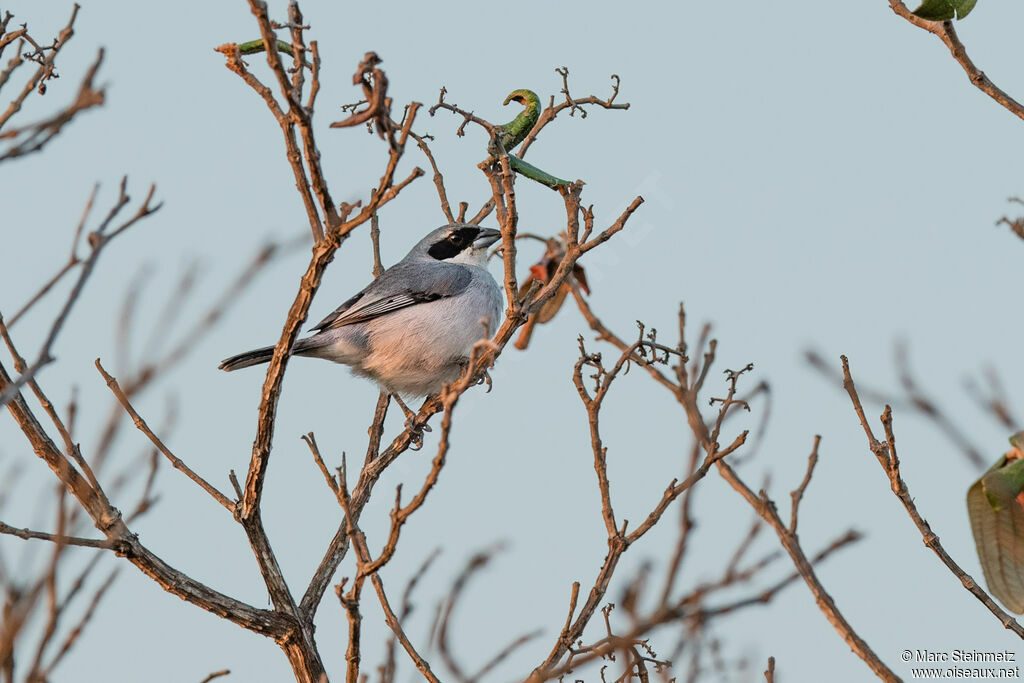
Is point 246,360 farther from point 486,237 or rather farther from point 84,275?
point 84,275

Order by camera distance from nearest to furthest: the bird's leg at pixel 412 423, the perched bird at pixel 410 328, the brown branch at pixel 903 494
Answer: the brown branch at pixel 903 494 < the bird's leg at pixel 412 423 < the perched bird at pixel 410 328

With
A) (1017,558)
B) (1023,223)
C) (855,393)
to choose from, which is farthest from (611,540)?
(1023,223)

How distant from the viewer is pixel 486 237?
7.57m

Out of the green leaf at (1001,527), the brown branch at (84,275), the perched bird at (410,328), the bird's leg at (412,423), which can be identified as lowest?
the green leaf at (1001,527)

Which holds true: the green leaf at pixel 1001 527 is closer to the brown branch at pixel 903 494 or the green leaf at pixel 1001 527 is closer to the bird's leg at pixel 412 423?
the brown branch at pixel 903 494

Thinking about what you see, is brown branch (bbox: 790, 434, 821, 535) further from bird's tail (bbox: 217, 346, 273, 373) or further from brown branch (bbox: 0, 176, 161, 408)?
bird's tail (bbox: 217, 346, 273, 373)

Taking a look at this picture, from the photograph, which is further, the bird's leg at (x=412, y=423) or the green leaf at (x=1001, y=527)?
the bird's leg at (x=412, y=423)

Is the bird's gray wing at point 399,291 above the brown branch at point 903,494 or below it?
above

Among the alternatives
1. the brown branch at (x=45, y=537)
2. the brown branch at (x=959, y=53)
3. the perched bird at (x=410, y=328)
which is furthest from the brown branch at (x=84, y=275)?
the perched bird at (x=410, y=328)

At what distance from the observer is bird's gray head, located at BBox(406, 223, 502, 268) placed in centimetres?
754

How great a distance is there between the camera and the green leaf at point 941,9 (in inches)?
153

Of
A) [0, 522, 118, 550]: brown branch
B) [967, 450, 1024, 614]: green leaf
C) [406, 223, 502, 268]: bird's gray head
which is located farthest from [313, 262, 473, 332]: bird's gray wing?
[967, 450, 1024, 614]: green leaf

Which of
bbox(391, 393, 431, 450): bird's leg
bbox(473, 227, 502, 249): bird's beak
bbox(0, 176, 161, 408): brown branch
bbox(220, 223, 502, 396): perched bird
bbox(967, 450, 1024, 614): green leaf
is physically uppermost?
bbox(473, 227, 502, 249): bird's beak

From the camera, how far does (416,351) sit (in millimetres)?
6969
